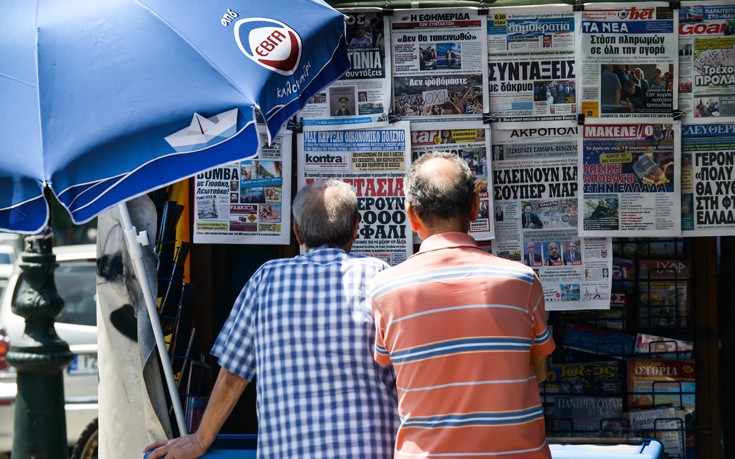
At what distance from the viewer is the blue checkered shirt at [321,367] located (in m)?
2.88

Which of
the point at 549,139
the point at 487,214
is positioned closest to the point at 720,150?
the point at 549,139

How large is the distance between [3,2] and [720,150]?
2750mm

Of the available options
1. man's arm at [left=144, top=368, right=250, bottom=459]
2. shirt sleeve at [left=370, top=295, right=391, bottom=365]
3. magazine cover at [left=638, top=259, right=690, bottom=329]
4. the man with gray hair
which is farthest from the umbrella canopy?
magazine cover at [left=638, top=259, right=690, bottom=329]

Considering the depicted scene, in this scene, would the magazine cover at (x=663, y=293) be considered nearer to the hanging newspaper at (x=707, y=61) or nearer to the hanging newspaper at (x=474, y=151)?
the hanging newspaper at (x=707, y=61)

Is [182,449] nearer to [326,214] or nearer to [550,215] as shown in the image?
[326,214]

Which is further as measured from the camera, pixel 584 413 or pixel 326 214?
pixel 584 413

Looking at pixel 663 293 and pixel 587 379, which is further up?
pixel 663 293

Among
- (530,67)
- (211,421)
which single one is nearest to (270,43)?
(211,421)

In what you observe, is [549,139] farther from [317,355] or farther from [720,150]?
[317,355]

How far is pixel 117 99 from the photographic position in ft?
8.66

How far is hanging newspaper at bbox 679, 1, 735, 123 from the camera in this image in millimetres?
3955

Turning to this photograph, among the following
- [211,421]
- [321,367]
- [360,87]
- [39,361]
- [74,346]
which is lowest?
[74,346]

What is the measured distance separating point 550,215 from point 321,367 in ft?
5.07

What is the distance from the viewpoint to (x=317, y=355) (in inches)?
114
